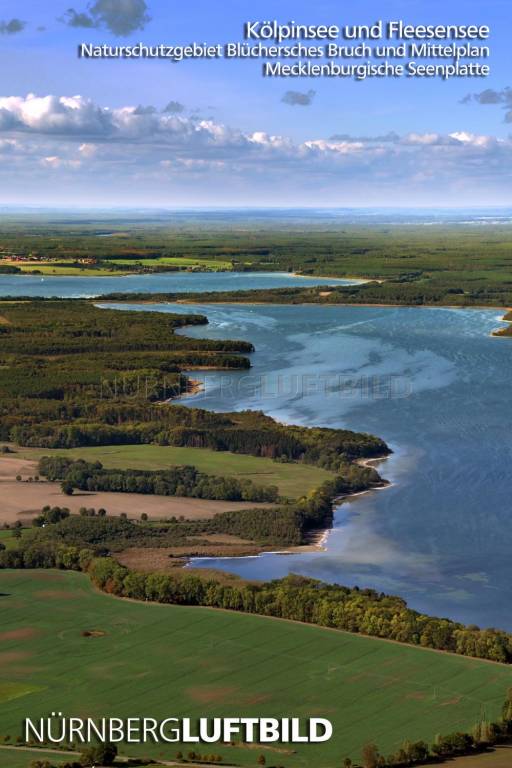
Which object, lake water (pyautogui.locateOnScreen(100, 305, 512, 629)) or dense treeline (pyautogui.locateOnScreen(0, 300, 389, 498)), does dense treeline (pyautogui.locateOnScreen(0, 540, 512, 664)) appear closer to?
lake water (pyautogui.locateOnScreen(100, 305, 512, 629))

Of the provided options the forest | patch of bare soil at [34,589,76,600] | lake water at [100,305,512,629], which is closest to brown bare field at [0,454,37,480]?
lake water at [100,305,512,629]

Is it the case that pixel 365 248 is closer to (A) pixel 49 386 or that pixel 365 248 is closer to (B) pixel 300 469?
(A) pixel 49 386

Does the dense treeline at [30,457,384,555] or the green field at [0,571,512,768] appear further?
the dense treeline at [30,457,384,555]

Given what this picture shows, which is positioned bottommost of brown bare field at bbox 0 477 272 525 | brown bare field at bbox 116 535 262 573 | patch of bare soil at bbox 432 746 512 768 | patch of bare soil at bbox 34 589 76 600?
patch of bare soil at bbox 432 746 512 768

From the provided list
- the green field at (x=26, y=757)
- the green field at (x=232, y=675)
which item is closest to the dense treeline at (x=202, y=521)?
the green field at (x=232, y=675)

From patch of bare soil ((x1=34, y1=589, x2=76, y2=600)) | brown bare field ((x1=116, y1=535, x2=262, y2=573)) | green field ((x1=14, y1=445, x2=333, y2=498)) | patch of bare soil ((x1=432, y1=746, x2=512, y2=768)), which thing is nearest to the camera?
patch of bare soil ((x1=432, y1=746, x2=512, y2=768))

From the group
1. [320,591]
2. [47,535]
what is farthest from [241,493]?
[320,591]

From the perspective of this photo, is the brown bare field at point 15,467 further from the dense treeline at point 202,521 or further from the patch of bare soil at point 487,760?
the patch of bare soil at point 487,760
